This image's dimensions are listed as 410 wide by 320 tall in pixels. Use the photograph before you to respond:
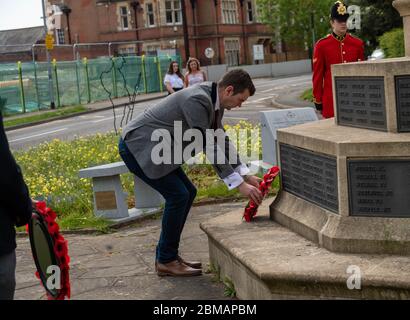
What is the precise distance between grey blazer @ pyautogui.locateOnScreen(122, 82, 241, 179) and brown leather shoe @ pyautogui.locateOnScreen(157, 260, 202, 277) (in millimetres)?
782

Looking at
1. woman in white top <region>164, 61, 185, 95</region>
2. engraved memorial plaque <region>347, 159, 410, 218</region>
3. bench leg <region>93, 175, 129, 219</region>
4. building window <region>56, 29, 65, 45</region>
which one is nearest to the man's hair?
engraved memorial plaque <region>347, 159, 410, 218</region>

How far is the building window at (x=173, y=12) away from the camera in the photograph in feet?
248

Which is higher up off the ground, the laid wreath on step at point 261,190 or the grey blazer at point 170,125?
the grey blazer at point 170,125

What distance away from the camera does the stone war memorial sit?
5227 millimetres

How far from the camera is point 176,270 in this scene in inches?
269

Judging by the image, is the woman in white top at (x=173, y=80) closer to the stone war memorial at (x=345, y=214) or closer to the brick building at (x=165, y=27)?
the stone war memorial at (x=345, y=214)

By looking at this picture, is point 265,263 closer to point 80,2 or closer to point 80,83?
point 80,83

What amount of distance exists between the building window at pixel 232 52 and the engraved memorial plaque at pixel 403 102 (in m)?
70.0

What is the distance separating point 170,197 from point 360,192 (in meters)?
1.58

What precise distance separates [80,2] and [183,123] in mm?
73859

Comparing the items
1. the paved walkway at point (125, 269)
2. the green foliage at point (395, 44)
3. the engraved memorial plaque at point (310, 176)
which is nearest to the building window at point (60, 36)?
the green foliage at point (395, 44)

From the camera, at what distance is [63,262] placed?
4719 millimetres

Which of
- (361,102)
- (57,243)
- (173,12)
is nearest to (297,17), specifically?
(173,12)

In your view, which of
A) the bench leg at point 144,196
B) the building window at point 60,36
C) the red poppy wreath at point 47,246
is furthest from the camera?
the building window at point 60,36
